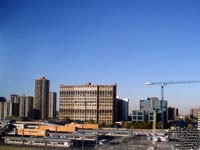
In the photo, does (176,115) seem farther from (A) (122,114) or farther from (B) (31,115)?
(B) (31,115)

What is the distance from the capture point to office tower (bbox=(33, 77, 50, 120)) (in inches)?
632

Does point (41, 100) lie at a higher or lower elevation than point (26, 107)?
higher

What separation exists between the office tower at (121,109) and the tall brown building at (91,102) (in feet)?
3.12

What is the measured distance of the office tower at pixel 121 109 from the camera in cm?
1681

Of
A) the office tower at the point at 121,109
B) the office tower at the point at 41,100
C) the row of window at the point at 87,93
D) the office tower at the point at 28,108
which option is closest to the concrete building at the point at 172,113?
the office tower at the point at 121,109

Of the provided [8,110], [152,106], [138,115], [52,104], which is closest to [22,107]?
[52,104]

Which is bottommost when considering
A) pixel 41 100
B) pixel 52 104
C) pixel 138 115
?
pixel 138 115

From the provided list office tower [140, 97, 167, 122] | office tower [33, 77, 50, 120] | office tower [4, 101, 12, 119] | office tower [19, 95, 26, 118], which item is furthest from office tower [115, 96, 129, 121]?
office tower [4, 101, 12, 119]

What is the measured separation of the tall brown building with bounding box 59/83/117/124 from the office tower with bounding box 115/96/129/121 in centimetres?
95

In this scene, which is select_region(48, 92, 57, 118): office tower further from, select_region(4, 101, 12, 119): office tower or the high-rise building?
select_region(4, 101, 12, 119): office tower

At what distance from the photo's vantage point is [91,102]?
613 inches

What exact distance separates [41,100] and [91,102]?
277 cm

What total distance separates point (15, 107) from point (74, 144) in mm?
8890

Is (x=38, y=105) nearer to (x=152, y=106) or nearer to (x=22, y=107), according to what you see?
(x=22, y=107)
